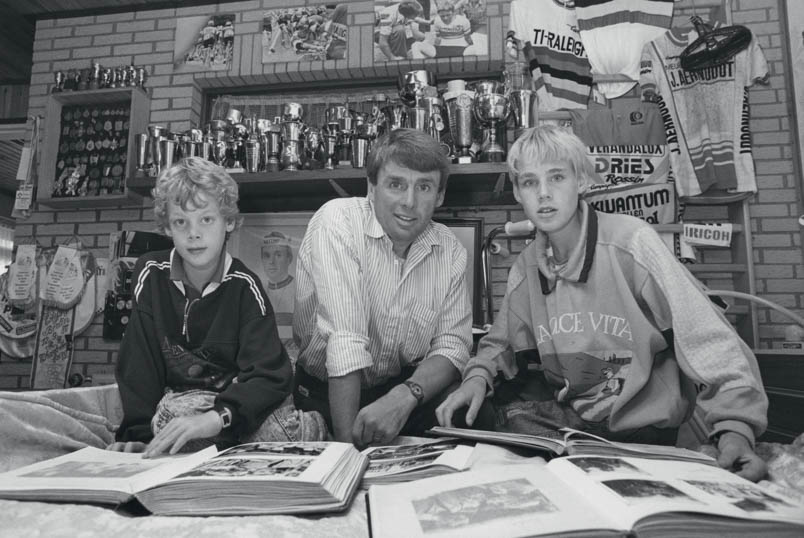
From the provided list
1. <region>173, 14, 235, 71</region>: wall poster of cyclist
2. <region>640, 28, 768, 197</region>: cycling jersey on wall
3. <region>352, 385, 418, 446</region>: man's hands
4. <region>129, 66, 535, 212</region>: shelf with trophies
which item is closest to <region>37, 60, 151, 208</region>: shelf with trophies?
<region>173, 14, 235, 71</region>: wall poster of cyclist

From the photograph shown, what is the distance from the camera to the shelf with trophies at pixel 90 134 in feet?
10.0

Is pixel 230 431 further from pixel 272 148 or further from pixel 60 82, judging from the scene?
pixel 60 82

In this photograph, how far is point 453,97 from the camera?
2.49 metres

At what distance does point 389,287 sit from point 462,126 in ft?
3.96

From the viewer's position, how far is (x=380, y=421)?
1121mm

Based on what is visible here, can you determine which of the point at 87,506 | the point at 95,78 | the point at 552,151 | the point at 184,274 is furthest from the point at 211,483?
the point at 95,78

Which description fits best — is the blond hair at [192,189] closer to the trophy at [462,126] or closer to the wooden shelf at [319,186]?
the wooden shelf at [319,186]

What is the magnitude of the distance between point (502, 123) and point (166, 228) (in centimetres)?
163

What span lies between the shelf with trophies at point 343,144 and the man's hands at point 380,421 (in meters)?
1.39

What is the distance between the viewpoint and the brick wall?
259 centimetres

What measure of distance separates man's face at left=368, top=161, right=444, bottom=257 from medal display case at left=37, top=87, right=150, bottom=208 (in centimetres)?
213

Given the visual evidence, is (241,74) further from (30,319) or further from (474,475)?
(474,475)

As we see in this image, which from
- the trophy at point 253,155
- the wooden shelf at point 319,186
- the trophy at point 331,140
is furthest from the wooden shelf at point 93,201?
the trophy at point 331,140

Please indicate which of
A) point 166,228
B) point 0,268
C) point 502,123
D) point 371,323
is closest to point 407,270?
point 371,323
